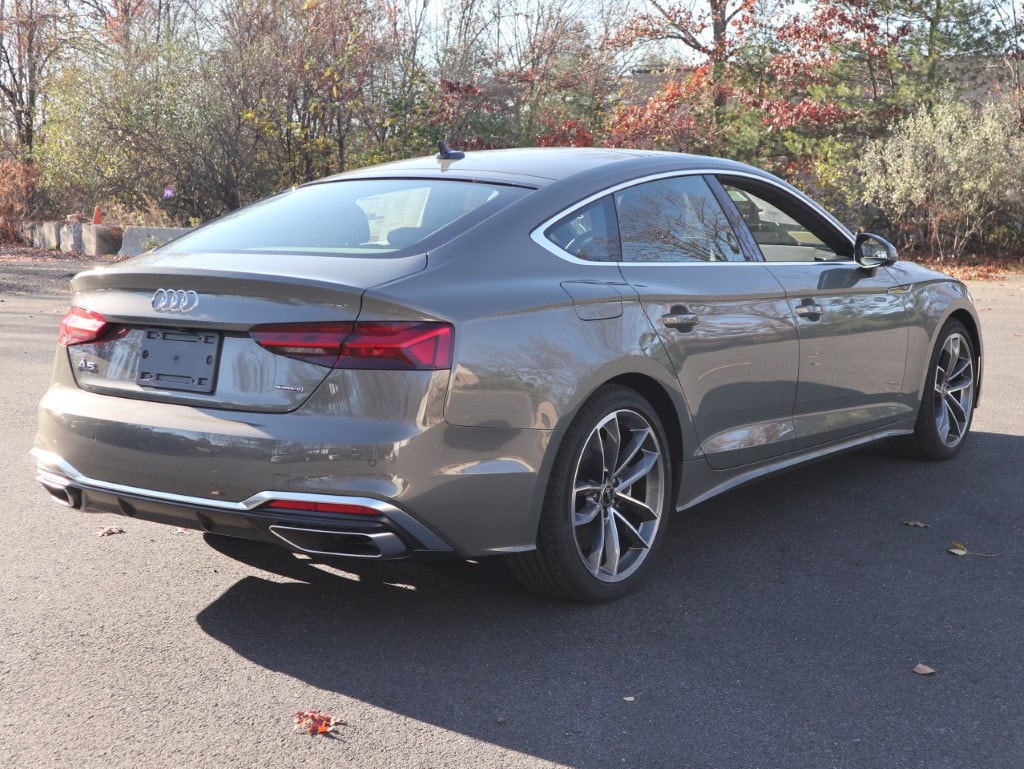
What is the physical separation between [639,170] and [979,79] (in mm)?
22906

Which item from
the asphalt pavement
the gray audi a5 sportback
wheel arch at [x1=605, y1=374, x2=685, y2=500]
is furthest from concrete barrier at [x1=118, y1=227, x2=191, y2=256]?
wheel arch at [x1=605, y1=374, x2=685, y2=500]

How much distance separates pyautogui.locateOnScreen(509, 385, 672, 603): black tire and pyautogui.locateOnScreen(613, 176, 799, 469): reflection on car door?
0.28 m

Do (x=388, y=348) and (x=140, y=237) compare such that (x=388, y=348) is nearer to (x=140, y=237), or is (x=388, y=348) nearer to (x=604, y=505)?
(x=604, y=505)

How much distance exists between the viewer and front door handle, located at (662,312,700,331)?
4258 millimetres

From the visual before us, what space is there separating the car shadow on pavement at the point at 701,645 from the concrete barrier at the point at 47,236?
17059 millimetres

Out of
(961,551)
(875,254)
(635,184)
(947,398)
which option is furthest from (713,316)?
(947,398)

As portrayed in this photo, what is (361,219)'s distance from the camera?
420cm

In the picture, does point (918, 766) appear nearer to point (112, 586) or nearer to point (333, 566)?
point (333, 566)

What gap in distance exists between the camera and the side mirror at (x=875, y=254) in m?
5.57

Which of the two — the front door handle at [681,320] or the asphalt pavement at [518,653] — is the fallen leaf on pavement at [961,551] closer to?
the asphalt pavement at [518,653]

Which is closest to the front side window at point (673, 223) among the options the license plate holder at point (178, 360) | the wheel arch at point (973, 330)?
the license plate holder at point (178, 360)

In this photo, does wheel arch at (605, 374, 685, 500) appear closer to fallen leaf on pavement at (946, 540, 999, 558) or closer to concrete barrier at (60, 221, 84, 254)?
fallen leaf on pavement at (946, 540, 999, 558)

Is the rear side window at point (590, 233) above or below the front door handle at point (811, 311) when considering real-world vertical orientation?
above

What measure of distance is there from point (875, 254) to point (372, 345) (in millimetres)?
3211
